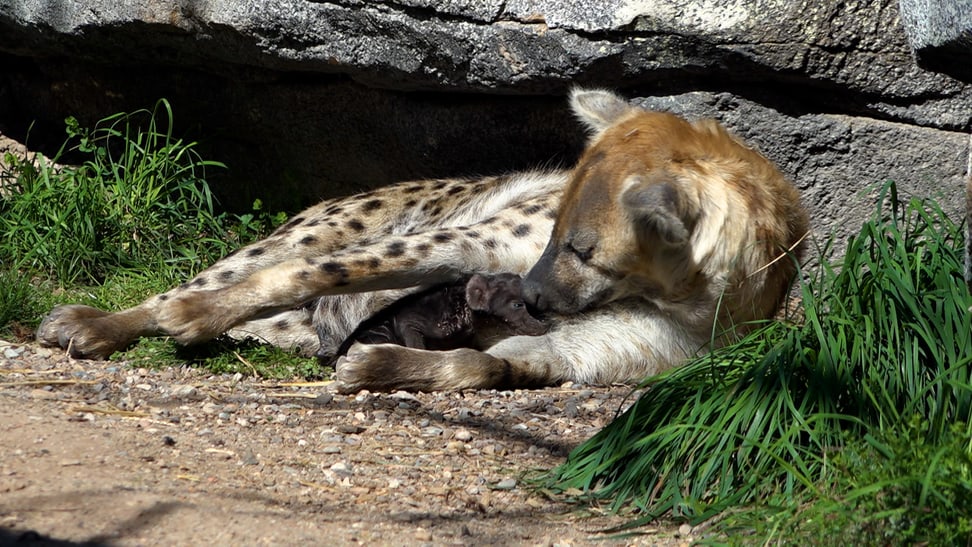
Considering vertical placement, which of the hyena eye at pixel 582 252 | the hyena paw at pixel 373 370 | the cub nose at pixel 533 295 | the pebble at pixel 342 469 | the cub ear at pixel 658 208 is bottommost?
the hyena paw at pixel 373 370

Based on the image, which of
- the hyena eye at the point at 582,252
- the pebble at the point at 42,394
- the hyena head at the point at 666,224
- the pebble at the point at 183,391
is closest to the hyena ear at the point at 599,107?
the hyena head at the point at 666,224

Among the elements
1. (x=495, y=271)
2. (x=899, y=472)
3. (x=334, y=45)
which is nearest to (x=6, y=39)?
(x=334, y=45)

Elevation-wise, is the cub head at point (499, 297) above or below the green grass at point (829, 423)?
below

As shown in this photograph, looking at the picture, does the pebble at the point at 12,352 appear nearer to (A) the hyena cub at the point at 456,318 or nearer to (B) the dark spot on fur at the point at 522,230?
(A) the hyena cub at the point at 456,318

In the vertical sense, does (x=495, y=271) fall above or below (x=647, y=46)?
below

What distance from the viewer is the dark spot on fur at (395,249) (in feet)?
11.7

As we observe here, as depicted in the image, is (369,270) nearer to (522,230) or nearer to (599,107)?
(522,230)

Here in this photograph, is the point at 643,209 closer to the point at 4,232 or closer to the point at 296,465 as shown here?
the point at 296,465

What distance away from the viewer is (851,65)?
3516mm

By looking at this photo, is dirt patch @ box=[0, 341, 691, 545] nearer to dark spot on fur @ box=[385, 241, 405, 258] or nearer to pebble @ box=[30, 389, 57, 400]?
pebble @ box=[30, 389, 57, 400]

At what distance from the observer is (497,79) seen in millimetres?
3811

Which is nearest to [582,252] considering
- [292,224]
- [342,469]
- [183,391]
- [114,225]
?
[342,469]

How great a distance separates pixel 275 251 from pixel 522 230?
88cm

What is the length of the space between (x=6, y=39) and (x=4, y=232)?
0.96 meters
